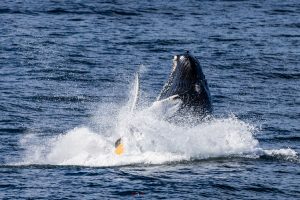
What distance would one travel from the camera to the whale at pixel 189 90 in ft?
92.0

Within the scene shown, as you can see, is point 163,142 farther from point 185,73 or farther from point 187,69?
point 187,69

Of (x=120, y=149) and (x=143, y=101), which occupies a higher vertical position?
→ (x=143, y=101)

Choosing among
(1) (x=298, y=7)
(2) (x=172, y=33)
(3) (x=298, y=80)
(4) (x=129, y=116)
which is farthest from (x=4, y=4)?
(4) (x=129, y=116)

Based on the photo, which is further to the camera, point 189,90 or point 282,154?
point 282,154

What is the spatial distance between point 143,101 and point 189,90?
47.3ft

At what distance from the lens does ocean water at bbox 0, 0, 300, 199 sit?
2680 centimetres

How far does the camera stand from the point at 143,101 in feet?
139

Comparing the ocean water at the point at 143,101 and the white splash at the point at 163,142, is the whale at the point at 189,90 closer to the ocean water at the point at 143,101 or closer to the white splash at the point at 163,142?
the white splash at the point at 163,142

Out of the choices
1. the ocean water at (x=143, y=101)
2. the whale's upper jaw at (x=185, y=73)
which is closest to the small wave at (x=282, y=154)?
the ocean water at (x=143, y=101)

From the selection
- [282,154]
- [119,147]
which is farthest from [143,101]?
[119,147]

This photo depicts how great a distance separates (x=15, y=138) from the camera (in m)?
35.5

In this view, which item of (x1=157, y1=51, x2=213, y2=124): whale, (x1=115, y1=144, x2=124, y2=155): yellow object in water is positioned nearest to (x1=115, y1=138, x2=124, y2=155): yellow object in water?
(x1=115, y1=144, x2=124, y2=155): yellow object in water

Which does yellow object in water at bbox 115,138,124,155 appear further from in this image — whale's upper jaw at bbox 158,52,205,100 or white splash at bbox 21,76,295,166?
whale's upper jaw at bbox 158,52,205,100

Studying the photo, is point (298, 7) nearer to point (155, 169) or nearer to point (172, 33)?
point (172, 33)
